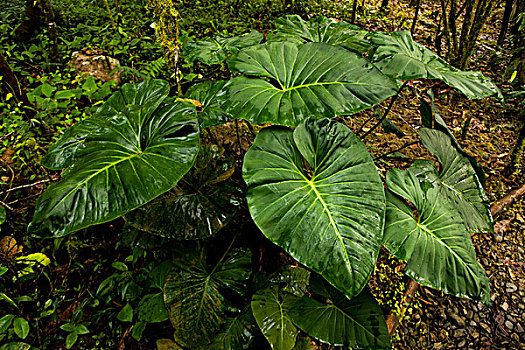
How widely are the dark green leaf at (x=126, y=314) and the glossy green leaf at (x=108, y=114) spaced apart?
0.80 metres

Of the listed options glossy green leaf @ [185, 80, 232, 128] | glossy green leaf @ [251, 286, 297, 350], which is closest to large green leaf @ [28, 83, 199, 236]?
glossy green leaf @ [185, 80, 232, 128]

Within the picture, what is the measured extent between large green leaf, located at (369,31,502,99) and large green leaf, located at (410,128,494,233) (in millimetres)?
254

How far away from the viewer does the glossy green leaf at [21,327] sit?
61.0 inches

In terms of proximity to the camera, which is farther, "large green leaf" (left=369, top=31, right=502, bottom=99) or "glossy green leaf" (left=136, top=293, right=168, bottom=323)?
"glossy green leaf" (left=136, top=293, right=168, bottom=323)

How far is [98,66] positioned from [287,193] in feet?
7.96

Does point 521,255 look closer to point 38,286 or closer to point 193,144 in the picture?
point 193,144

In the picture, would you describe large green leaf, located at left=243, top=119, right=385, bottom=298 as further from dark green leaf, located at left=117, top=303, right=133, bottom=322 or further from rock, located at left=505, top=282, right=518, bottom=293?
rock, located at left=505, top=282, right=518, bottom=293

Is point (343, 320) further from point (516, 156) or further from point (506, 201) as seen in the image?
point (516, 156)

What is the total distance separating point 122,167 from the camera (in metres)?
1.19

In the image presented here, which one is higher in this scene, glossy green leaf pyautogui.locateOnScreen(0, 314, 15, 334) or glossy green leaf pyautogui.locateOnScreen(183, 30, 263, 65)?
glossy green leaf pyautogui.locateOnScreen(183, 30, 263, 65)

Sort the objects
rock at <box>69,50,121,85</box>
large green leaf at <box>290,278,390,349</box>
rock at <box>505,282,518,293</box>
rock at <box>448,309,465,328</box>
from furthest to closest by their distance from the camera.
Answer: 1. rock at <box>69,50,121,85</box>
2. rock at <box>505,282,518,293</box>
3. rock at <box>448,309,465,328</box>
4. large green leaf at <box>290,278,390,349</box>

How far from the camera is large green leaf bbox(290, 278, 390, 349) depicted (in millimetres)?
1337

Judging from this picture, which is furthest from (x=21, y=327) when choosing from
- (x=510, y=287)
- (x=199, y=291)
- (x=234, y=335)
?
(x=510, y=287)

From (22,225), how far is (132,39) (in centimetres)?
212
